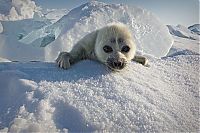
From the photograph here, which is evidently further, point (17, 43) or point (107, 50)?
point (17, 43)

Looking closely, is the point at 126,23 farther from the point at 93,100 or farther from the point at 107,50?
the point at 93,100

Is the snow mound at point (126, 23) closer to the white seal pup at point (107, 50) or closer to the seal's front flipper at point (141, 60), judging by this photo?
the seal's front flipper at point (141, 60)

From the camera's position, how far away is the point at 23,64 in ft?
8.64

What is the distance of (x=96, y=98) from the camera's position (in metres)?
1.92

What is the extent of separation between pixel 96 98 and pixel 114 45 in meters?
1.11

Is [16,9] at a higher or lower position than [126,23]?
higher

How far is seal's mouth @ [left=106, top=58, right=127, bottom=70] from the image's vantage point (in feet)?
8.37

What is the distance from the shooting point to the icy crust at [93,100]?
1684 mm

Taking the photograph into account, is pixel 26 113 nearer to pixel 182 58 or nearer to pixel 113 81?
pixel 113 81

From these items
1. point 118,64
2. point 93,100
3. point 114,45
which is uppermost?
point 114,45

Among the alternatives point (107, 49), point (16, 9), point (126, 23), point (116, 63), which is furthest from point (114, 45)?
point (16, 9)

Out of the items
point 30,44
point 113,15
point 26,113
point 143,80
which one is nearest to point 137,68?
point 143,80

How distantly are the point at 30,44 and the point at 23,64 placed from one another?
462 inches

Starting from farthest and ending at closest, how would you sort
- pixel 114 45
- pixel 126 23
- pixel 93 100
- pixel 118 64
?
pixel 126 23 → pixel 114 45 → pixel 118 64 → pixel 93 100
